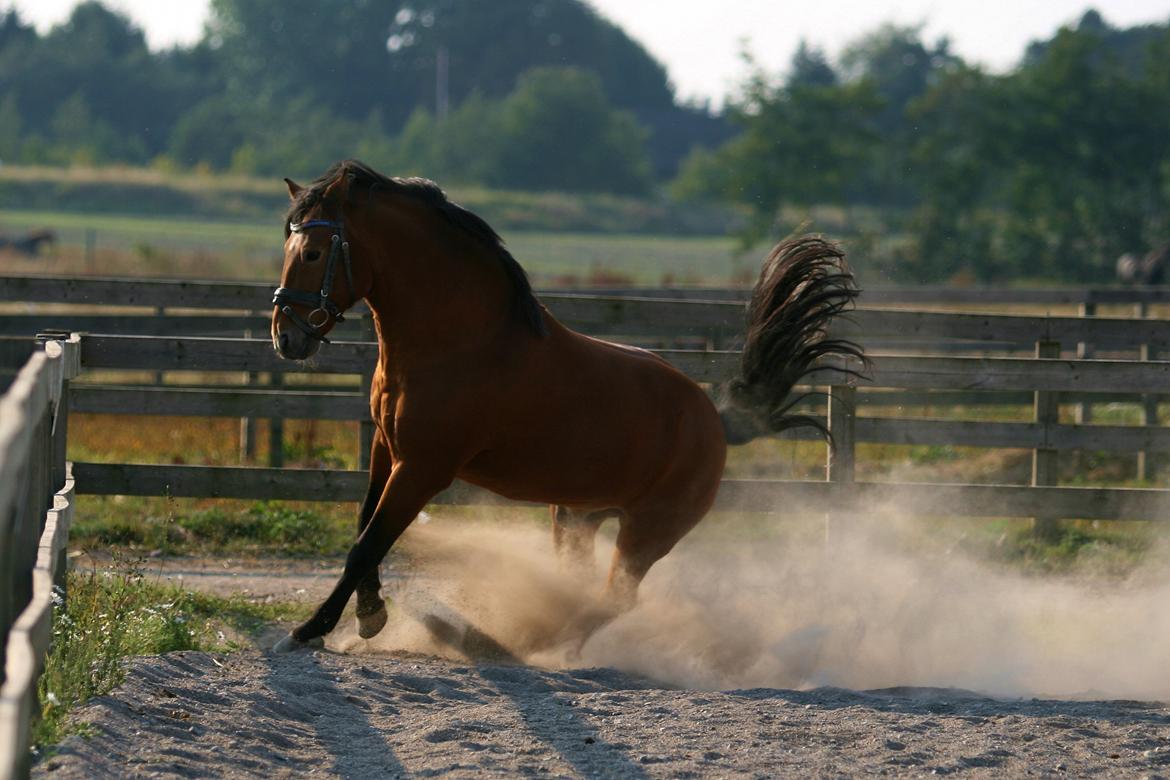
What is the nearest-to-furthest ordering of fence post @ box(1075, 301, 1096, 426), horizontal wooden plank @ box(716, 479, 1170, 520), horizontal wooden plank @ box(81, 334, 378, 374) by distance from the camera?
horizontal wooden plank @ box(81, 334, 378, 374) → horizontal wooden plank @ box(716, 479, 1170, 520) → fence post @ box(1075, 301, 1096, 426)


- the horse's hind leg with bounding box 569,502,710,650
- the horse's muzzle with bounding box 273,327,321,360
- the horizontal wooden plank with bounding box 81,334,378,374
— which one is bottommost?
the horse's hind leg with bounding box 569,502,710,650

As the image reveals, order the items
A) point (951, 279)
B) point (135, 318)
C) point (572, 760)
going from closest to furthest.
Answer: point (572, 760), point (135, 318), point (951, 279)

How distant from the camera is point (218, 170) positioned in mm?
72938

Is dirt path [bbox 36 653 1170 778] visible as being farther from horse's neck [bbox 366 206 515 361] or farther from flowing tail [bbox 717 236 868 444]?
flowing tail [bbox 717 236 868 444]

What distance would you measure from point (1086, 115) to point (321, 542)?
3885cm

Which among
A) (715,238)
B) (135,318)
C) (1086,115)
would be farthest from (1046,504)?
(715,238)

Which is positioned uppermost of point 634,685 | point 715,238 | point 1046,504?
point 715,238

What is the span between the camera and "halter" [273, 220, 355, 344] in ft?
19.0

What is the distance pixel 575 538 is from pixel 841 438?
207 centimetres

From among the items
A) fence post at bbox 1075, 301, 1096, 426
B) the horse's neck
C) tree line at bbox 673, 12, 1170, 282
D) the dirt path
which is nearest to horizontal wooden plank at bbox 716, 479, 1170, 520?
the dirt path

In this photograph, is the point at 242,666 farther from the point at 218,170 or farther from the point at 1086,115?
the point at 218,170

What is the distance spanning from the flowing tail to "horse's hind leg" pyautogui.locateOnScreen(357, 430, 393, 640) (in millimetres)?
1795

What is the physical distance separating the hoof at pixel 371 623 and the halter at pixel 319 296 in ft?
4.21

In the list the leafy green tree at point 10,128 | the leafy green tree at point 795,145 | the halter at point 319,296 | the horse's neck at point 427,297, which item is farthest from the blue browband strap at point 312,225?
the leafy green tree at point 10,128
